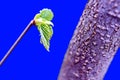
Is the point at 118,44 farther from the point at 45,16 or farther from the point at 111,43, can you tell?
the point at 45,16

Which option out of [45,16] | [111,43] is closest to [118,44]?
[111,43]

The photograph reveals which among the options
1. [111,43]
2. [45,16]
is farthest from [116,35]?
[45,16]

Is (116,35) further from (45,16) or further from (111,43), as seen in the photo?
(45,16)
